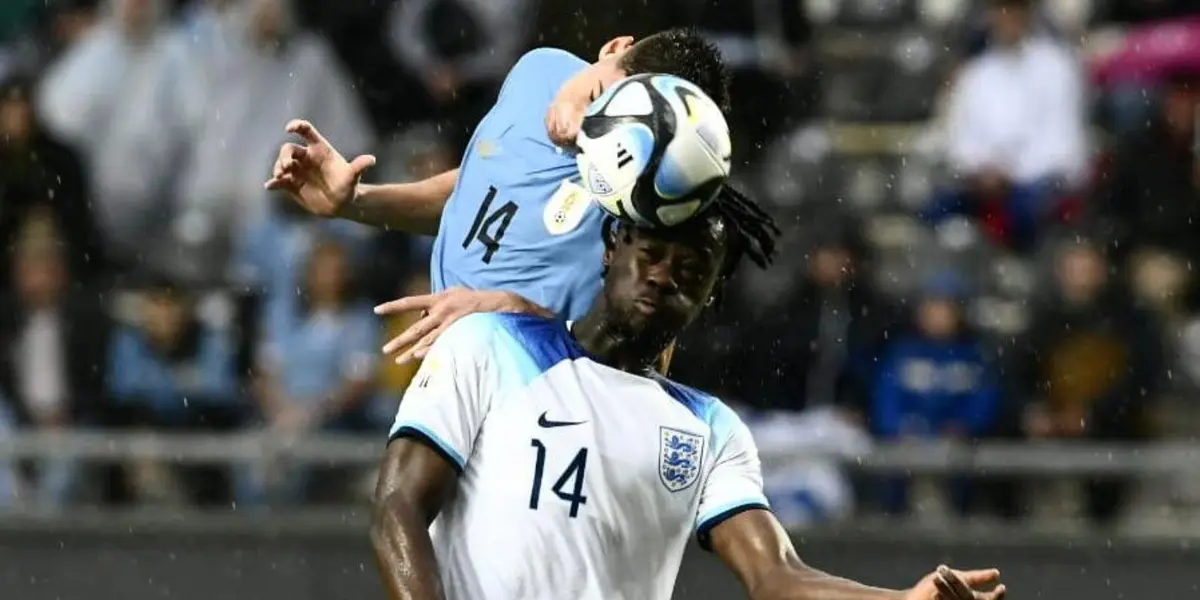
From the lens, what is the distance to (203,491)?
889 cm

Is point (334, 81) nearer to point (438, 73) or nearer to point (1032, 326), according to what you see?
point (438, 73)

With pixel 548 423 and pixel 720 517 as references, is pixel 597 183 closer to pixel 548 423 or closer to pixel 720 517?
pixel 548 423

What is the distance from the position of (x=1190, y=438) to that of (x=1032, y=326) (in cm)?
76

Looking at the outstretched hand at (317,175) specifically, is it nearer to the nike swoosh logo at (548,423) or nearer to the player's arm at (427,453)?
the player's arm at (427,453)

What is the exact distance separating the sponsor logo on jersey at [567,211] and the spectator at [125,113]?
5.12 metres

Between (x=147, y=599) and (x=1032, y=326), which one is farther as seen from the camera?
(x=1032, y=326)

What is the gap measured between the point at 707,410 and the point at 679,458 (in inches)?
6.8

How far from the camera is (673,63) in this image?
5.09 meters

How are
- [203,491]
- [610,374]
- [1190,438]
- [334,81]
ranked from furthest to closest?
[334,81], [1190,438], [203,491], [610,374]

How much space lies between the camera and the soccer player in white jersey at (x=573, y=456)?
173 inches

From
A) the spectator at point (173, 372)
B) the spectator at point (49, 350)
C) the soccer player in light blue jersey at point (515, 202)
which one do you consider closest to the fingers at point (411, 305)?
the soccer player in light blue jersey at point (515, 202)

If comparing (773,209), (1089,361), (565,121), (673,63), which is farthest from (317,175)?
(773,209)

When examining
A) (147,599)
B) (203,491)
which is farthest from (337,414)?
(147,599)

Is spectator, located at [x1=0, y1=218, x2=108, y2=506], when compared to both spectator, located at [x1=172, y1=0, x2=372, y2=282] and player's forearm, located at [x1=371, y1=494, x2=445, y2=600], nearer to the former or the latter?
spectator, located at [x1=172, y1=0, x2=372, y2=282]
